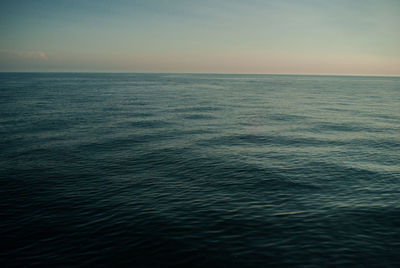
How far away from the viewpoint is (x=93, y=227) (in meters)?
20.8

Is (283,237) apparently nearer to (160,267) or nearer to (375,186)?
(160,267)

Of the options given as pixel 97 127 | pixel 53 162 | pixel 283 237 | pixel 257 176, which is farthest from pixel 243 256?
pixel 97 127

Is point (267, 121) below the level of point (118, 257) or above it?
above

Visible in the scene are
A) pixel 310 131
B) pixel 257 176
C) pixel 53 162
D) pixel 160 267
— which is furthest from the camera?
pixel 310 131

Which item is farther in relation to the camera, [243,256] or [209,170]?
[209,170]

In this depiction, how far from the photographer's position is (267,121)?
214ft

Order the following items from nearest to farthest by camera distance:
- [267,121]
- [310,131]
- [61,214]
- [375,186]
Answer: [61,214]
[375,186]
[310,131]
[267,121]

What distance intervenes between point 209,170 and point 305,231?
1455 centimetres

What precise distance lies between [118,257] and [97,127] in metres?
42.9

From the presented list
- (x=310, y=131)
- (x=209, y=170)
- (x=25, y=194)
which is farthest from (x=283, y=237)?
(x=310, y=131)

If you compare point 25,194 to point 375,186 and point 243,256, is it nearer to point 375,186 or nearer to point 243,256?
point 243,256

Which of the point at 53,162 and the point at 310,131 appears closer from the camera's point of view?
the point at 53,162

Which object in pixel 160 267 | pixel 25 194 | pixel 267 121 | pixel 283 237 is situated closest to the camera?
pixel 160 267

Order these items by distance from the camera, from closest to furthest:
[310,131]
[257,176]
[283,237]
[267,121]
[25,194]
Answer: [283,237]
[25,194]
[257,176]
[310,131]
[267,121]
